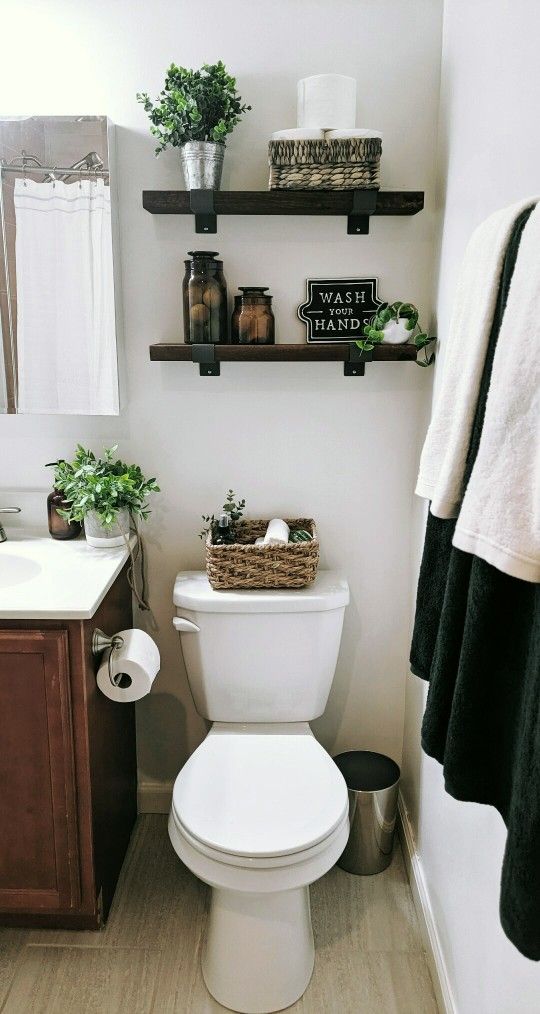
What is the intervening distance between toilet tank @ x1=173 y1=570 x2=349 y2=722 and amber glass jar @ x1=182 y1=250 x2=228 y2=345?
0.61 meters

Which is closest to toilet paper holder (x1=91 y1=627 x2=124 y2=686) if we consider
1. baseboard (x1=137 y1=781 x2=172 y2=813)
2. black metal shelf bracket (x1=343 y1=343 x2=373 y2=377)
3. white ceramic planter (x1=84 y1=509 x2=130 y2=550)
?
white ceramic planter (x1=84 y1=509 x2=130 y2=550)

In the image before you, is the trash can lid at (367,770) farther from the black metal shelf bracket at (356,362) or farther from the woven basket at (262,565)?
the black metal shelf bracket at (356,362)

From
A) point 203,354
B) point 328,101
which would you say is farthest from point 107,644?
point 328,101

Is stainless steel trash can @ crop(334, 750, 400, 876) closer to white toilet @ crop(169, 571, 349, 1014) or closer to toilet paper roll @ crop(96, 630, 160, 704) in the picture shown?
white toilet @ crop(169, 571, 349, 1014)

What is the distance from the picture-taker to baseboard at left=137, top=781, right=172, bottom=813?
2.23 m

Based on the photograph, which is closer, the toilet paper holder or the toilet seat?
the toilet seat

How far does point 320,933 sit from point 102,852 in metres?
0.55

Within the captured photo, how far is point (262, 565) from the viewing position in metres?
1.83

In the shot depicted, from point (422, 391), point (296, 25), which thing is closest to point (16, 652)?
point (422, 391)

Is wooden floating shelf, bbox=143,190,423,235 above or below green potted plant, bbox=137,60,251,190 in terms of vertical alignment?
below

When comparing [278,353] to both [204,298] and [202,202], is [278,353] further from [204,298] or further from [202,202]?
[202,202]

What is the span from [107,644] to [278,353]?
0.77m

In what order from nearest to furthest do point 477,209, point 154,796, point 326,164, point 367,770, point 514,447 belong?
point 514,447, point 477,209, point 326,164, point 367,770, point 154,796

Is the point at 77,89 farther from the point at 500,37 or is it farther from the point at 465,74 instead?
the point at 500,37
